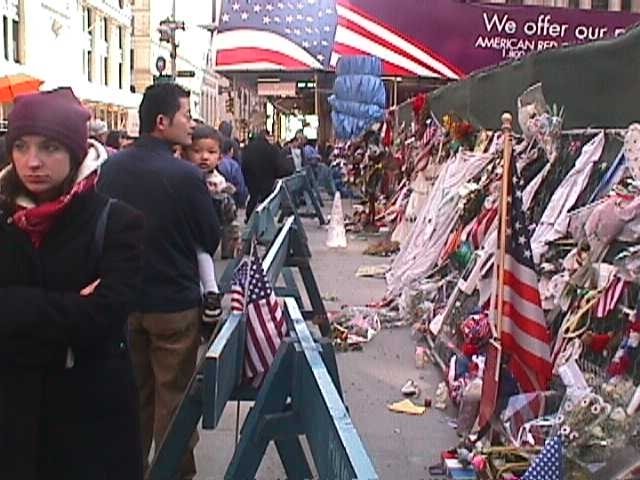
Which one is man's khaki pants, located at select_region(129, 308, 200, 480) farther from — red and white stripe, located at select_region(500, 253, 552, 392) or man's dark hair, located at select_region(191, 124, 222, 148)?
red and white stripe, located at select_region(500, 253, 552, 392)

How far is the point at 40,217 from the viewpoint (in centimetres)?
291

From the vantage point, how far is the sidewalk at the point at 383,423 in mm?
5699

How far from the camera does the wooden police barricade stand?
2855 mm

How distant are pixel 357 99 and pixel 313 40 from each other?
487 centimetres

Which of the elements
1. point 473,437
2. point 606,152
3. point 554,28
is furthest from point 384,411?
point 554,28

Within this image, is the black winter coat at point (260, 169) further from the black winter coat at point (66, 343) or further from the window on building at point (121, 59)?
the window on building at point (121, 59)

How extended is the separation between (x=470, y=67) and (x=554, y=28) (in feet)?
7.20

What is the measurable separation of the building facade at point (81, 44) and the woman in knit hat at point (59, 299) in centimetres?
2075

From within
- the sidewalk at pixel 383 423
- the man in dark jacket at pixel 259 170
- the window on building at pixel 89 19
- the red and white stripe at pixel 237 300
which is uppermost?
the window on building at pixel 89 19

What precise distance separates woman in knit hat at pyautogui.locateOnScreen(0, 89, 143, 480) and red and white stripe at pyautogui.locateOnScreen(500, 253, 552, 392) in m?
2.93

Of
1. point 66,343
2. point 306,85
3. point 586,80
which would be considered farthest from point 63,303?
point 306,85

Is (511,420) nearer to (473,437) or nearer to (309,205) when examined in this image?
Answer: (473,437)

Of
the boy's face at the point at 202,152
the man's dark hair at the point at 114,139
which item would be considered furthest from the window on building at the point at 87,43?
the boy's face at the point at 202,152

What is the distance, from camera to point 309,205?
2169cm
